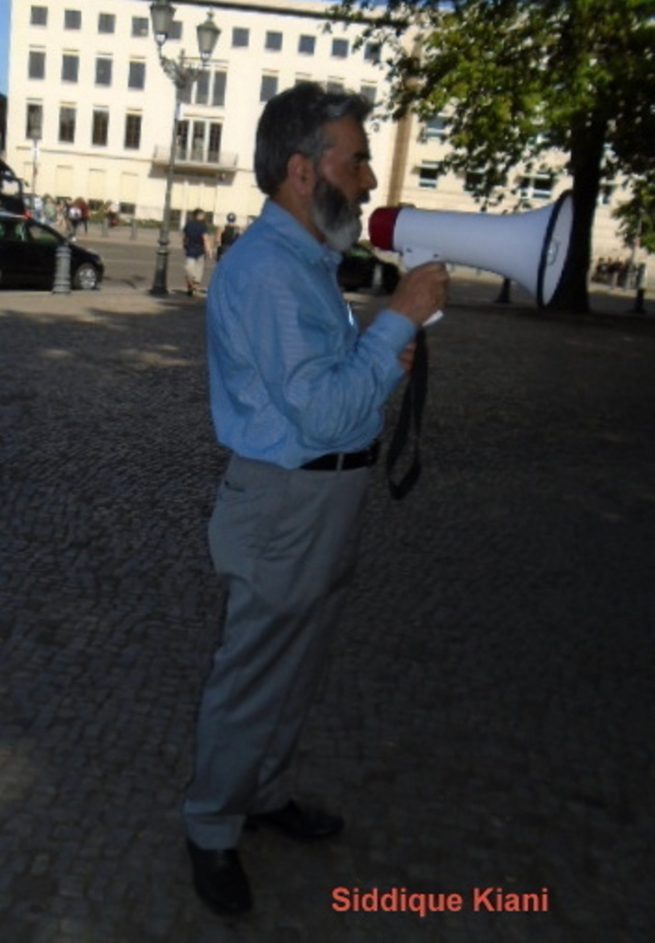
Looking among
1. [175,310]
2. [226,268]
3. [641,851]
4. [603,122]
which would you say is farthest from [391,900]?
[603,122]

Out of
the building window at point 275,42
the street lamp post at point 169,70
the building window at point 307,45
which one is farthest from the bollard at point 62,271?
the building window at point 275,42

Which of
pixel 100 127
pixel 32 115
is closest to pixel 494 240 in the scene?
pixel 100 127

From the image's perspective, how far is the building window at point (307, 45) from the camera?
68688 mm

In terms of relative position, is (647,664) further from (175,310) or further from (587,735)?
(175,310)

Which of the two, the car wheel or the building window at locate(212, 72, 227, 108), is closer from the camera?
the car wheel

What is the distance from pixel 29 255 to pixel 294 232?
1781 centimetres

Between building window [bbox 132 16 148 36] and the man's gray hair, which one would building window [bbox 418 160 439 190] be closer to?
building window [bbox 132 16 148 36]

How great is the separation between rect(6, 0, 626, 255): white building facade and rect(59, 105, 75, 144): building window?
0.06 metres

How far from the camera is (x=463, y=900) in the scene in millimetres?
2939

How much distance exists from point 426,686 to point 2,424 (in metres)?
5.03

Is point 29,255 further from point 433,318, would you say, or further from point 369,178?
point 433,318

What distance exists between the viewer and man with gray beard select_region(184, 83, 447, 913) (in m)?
2.35

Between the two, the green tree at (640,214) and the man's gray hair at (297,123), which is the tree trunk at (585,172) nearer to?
the green tree at (640,214)

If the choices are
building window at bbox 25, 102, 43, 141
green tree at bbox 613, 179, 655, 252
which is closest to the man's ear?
green tree at bbox 613, 179, 655, 252
